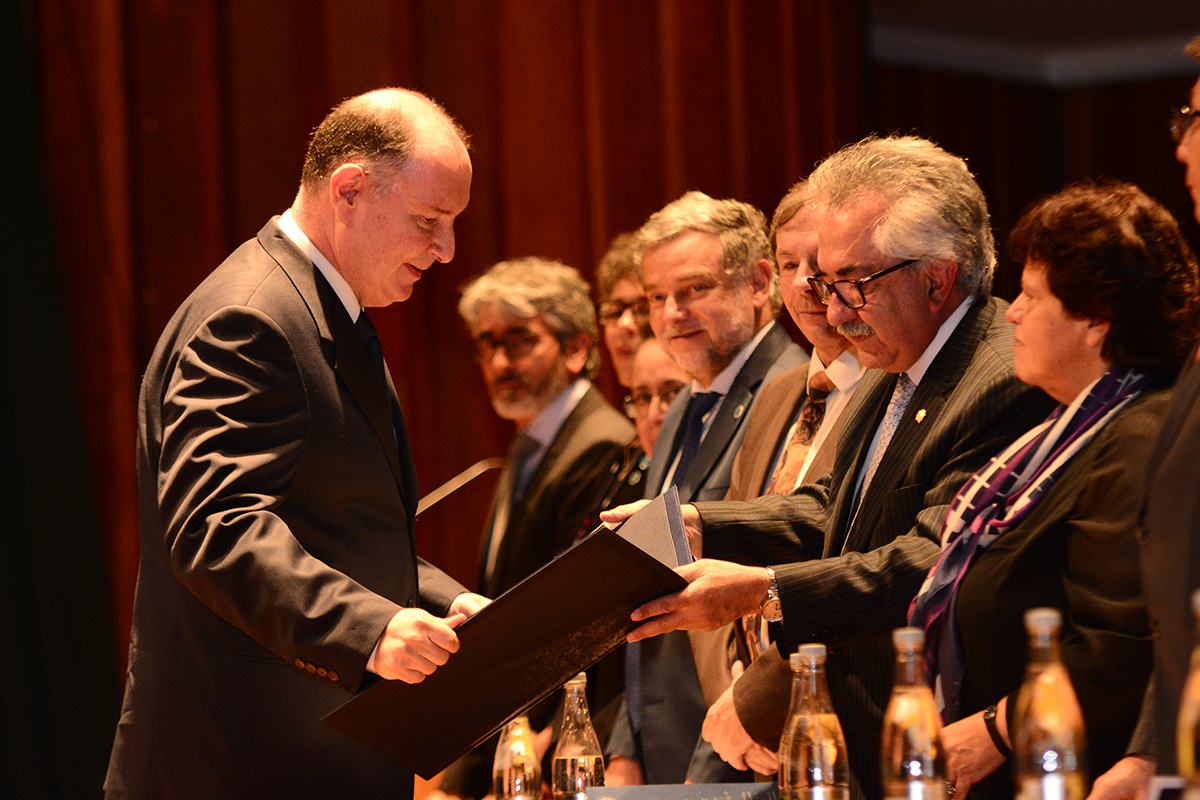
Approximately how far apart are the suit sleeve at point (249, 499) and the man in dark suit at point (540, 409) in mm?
1734

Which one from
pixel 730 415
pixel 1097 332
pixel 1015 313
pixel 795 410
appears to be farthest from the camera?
pixel 730 415

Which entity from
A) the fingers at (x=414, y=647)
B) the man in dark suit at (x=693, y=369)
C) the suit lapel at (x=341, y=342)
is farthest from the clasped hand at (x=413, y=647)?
the man in dark suit at (x=693, y=369)

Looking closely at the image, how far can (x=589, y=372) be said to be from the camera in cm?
417

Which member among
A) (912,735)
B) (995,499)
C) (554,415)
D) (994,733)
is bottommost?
(994,733)

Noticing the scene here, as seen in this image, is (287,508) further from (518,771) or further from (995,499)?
(995,499)

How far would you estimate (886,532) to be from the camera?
1969 millimetres

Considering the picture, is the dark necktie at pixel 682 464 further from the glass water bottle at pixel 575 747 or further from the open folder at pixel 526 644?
the open folder at pixel 526 644

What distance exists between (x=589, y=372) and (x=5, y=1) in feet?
7.81

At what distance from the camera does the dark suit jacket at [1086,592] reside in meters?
1.61

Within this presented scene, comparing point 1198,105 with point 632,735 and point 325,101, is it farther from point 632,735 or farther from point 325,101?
point 325,101

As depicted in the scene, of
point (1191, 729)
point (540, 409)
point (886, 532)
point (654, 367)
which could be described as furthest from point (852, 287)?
point (540, 409)

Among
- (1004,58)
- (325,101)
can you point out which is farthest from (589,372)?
(1004,58)

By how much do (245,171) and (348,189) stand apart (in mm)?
2723

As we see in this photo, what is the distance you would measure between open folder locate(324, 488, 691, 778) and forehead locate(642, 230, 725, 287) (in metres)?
1.41
